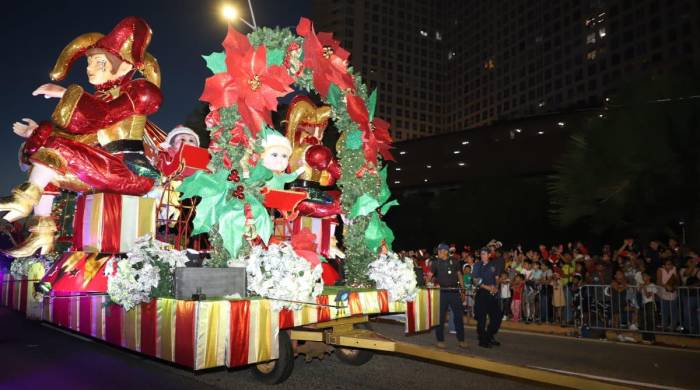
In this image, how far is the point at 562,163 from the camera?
2108cm

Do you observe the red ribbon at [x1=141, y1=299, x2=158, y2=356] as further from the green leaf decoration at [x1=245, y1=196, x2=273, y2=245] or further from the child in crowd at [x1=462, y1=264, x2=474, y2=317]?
the child in crowd at [x1=462, y1=264, x2=474, y2=317]

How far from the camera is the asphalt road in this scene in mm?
6453

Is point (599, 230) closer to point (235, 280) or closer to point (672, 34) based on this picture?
point (235, 280)

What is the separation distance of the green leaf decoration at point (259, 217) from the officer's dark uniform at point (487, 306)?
190 inches

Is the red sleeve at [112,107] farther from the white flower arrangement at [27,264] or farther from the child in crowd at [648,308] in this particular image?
the child in crowd at [648,308]

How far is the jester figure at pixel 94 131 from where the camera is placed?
780 cm

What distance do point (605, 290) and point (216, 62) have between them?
30.6 ft

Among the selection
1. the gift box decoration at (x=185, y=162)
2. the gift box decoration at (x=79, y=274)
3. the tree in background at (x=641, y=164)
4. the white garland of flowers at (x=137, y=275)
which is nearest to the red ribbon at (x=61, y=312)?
the gift box decoration at (x=79, y=274)

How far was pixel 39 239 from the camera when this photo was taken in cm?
848

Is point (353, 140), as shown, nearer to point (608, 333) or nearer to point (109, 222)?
point (109, 222)

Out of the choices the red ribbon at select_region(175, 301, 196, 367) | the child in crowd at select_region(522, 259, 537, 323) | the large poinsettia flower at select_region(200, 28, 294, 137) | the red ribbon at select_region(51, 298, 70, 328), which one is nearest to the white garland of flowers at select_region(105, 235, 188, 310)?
the red ribbon at select_region(175, 301, 196, 367)

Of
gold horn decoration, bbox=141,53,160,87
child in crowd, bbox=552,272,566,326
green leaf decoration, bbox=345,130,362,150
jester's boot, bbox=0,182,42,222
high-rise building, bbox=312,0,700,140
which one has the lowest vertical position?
child in crowd, bbox=552,272,566,326

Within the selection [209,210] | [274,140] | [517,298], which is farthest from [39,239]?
[517,298]

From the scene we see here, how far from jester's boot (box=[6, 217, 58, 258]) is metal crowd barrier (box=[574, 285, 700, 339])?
33.9 feet
